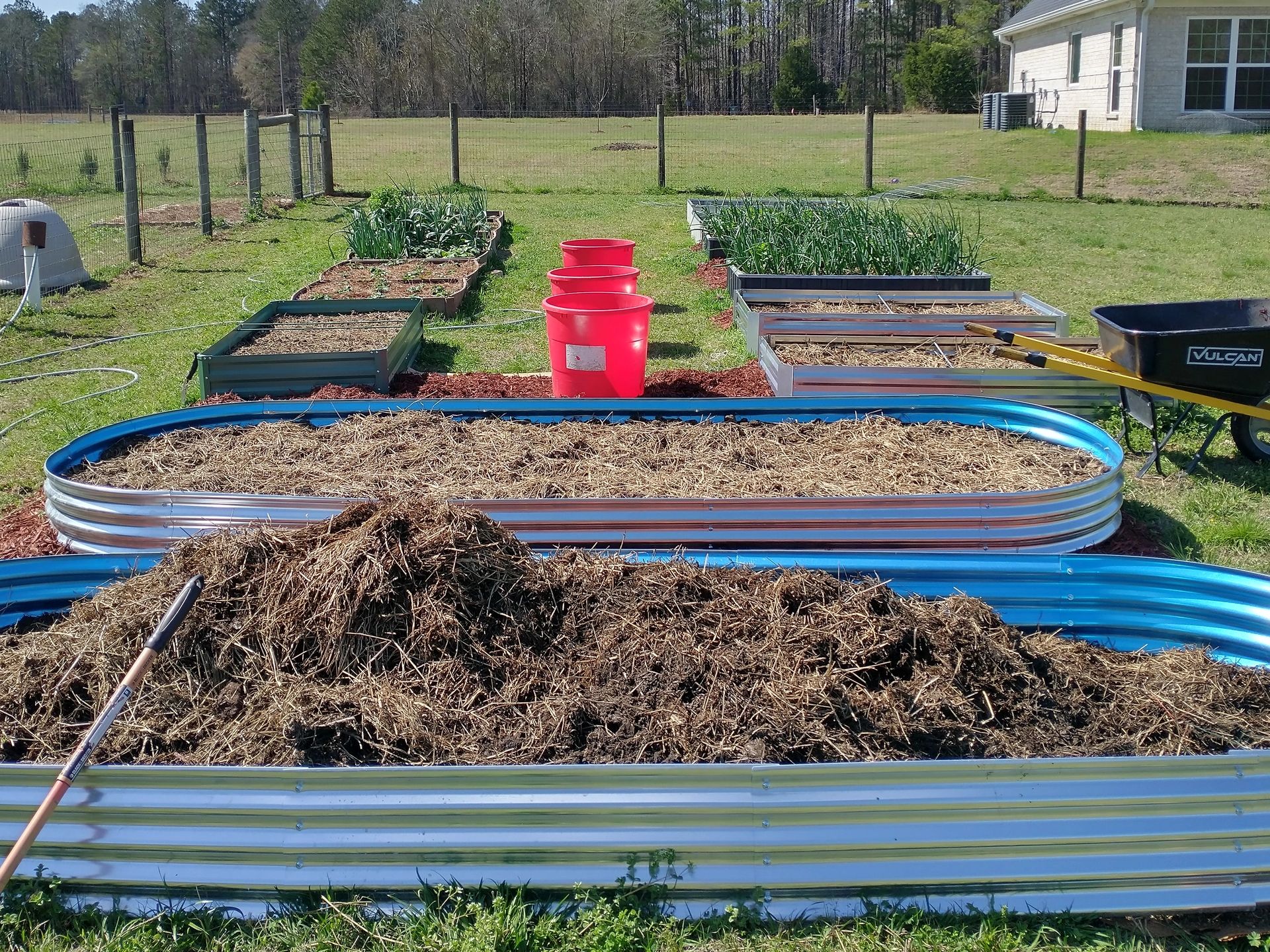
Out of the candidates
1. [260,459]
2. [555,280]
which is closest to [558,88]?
[555,280]

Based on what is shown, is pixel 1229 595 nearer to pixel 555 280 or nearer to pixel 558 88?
pixel 555 280

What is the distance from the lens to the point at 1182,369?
559 cm

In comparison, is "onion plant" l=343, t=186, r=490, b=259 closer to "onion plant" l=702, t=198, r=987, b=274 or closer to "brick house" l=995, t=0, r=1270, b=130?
"onion plant" l=702, t=198, r=987, b=274

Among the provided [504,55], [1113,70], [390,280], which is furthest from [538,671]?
[504,55]

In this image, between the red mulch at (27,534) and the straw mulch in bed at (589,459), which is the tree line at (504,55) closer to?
the straw mulch in bed at (589,459)

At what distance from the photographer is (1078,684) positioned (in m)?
3.40

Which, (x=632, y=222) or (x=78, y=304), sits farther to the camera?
(x=632, y=222)

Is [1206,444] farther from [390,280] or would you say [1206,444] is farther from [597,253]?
[390,280]

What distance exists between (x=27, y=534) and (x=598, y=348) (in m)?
3.16

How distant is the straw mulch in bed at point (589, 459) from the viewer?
4.92m

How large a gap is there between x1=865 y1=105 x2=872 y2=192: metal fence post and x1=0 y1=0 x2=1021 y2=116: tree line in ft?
62.8

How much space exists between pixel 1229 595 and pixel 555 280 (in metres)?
5.07

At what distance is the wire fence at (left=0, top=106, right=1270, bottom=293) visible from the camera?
59.3 feet

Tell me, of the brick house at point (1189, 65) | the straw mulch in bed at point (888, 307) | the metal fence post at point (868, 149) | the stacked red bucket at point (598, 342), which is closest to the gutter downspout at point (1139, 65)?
the brick house at point (1189, 65)
